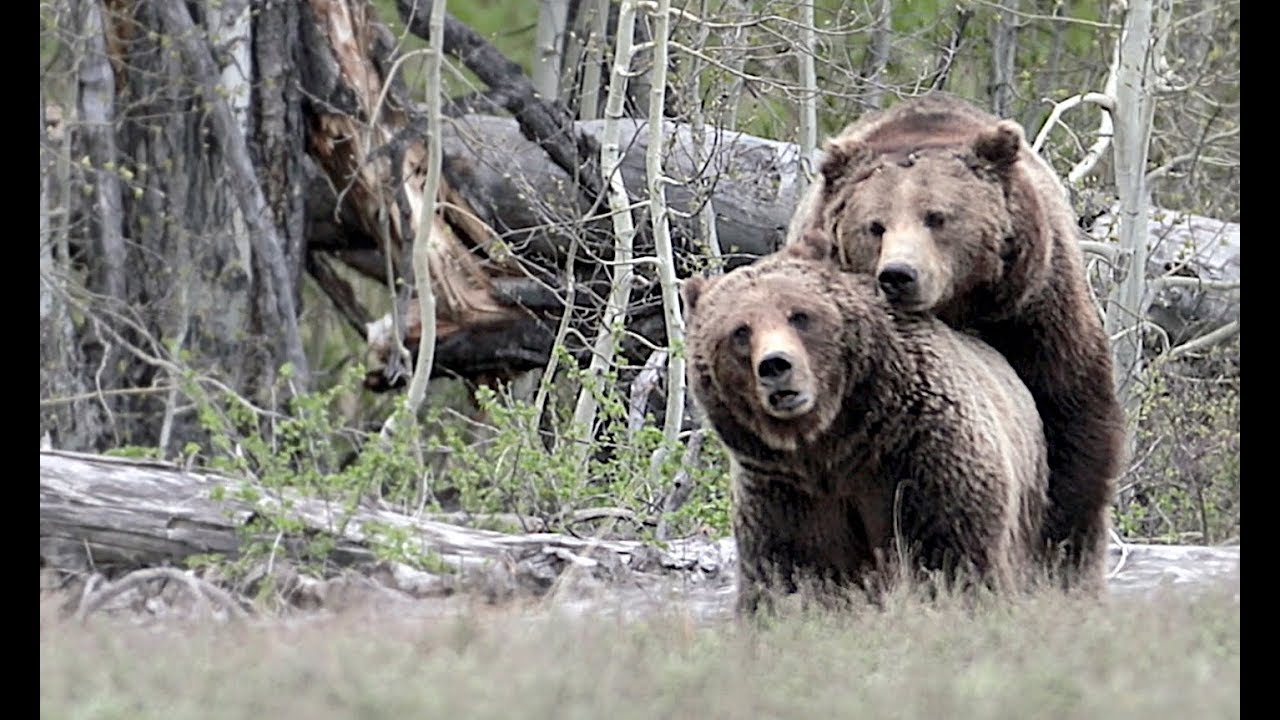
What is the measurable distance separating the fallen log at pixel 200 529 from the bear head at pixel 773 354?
1.43 metres

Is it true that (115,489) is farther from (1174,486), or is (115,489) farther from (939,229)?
(1174,486)

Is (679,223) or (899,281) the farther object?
(679,223)

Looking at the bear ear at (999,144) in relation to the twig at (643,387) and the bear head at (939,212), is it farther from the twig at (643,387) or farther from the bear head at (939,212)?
the twig at (643,387)

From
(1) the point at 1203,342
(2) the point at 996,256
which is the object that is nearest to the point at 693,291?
(2) the point at 996,256

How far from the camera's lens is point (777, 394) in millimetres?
6066

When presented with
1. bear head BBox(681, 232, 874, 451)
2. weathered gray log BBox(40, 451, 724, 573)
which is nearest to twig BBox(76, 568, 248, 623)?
weathered gray log BBox(40, 451, 724, 573)

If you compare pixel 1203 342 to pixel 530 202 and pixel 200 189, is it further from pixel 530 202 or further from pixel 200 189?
pixel 200 189

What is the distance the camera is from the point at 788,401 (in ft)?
19.9

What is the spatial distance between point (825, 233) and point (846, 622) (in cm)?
154

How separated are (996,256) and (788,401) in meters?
1.12

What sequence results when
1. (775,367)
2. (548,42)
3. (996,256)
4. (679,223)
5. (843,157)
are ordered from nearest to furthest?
(775,367)
(996,256)
(843,157)
(679,223)
(548,42)

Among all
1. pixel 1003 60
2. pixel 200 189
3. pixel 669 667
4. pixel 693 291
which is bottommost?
pixel 669 667

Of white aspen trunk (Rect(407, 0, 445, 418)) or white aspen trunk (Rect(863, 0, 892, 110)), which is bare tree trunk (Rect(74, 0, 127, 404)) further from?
white aspen trunk (Rect(863, 0, 892, 110))
